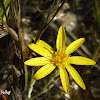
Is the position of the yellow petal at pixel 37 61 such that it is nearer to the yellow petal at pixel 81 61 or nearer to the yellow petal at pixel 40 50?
the yellow petal at pixel 40 50

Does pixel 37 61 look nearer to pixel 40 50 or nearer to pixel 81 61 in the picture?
pixel 40 50

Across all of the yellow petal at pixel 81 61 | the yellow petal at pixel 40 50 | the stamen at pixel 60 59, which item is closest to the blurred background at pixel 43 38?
the yellow petal at pixel 40 50

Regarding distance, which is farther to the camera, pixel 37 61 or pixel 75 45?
pixel 75 45

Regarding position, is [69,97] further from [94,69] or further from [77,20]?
[77,20]

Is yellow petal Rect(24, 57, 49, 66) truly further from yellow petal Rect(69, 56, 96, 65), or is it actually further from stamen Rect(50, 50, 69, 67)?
yellow petal Rect(69, 56, 96, 65)

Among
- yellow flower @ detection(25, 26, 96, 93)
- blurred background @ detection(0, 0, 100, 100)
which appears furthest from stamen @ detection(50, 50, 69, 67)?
blurred background @ detection(0, 0, 100, 100)

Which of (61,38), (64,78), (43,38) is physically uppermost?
(61,38)

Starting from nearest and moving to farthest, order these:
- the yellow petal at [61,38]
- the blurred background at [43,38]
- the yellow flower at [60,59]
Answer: the blurred background at [43,38] → the yellow flower at [60,59] → the yellow petal at [61,38]

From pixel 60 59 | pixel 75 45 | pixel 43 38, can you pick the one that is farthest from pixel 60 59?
pixel 43 38
